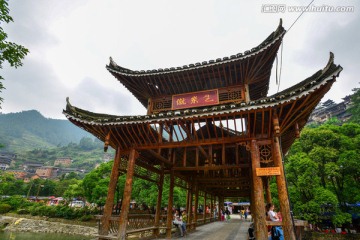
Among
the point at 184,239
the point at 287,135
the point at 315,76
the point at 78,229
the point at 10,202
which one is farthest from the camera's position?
the point at 10,202

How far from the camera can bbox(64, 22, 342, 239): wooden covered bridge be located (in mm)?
7309

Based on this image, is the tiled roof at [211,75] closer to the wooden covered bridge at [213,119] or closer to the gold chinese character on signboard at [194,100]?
the wooden covered bridge at [213,119]

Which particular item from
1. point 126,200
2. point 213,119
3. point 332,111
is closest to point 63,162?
point 332,111

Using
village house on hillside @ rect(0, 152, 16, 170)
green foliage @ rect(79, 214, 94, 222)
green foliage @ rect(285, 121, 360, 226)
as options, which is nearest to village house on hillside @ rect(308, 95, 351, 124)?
green foliage @ rect(285, 121, 360, 226)

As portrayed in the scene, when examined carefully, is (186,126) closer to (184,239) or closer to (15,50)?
(184,239)

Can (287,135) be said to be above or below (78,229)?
above

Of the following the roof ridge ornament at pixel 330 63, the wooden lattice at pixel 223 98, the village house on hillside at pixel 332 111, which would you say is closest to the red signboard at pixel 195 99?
the wooden lattice at pixel 223 98

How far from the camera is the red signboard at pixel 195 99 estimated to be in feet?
35.5

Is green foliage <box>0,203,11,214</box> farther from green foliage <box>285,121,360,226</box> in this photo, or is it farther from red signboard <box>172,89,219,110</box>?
green foliage <box>285,121,360,226</box>

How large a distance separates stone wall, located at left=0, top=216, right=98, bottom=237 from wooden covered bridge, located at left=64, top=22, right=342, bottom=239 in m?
28.4

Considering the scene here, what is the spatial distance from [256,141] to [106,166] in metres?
31.4

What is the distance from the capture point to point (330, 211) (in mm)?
18266

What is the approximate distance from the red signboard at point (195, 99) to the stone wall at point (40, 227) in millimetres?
30408

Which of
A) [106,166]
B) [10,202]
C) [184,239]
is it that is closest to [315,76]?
[184,239]
